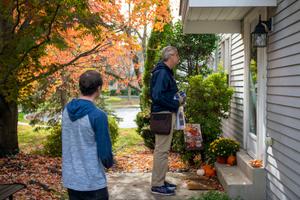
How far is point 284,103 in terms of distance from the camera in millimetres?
4918

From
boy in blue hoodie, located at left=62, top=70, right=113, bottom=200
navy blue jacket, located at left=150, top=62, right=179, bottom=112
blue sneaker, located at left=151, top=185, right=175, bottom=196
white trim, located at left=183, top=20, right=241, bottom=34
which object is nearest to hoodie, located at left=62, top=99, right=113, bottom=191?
boy in blue hoodie, located at left=62, top=70, right=113, bottom=200

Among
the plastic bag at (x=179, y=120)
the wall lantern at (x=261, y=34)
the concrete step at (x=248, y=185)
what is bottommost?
the concrete step at (x=248, y=185)

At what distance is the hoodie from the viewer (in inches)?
127

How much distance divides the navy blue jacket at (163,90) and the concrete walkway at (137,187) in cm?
119

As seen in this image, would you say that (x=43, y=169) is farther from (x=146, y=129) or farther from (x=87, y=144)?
(x=87, y=144)

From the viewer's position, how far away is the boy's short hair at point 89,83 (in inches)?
130

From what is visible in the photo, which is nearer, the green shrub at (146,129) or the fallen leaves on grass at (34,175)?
the fallen leaves on grass at (34,175)

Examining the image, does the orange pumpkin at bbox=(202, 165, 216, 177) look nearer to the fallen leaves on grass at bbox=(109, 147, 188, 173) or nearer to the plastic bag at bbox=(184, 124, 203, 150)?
the plastic bag at bbox=(184, 124, 203, 150)

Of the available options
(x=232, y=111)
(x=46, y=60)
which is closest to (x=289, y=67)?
(x=232, y=111)

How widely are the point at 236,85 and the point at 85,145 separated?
19.5 ft

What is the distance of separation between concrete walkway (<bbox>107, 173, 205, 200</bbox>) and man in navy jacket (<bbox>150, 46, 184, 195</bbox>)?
152 millimetres

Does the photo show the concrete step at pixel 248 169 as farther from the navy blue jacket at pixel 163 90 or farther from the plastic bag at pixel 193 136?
the navy blue jacket at pixel 163 90

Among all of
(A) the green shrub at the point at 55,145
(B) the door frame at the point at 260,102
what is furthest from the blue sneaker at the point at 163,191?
(A) the green shrub at the point at 55,145

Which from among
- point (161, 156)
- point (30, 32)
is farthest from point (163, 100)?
point (30, 32)
